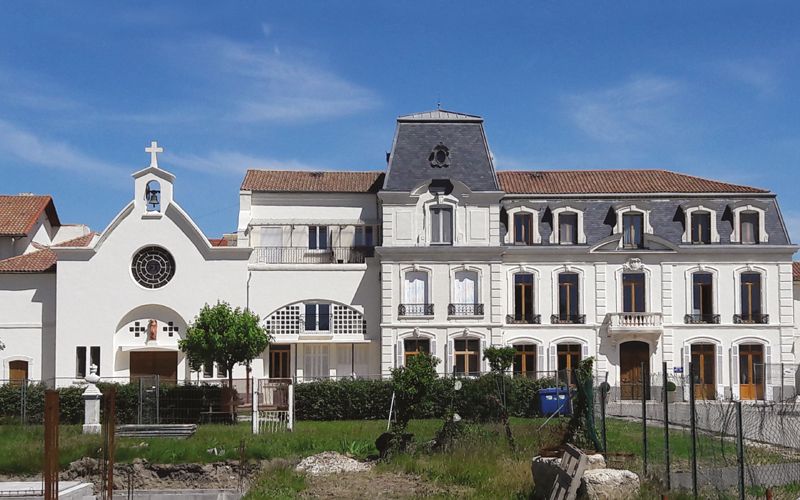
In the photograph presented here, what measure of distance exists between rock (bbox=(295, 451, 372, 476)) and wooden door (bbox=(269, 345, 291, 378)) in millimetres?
20304

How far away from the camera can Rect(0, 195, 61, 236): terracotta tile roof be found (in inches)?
1827

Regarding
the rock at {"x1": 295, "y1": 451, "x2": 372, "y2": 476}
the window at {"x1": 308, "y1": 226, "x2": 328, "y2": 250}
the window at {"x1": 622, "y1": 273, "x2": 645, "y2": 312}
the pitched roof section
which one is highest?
the pitched roof section

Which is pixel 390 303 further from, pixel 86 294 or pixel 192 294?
pixel 86 294

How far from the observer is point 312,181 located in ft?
155

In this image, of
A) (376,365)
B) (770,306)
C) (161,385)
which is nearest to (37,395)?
(161,385)

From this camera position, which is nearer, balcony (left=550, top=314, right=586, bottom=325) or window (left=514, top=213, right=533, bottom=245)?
balcony (left=550, top=314, right=586, bottom=325)

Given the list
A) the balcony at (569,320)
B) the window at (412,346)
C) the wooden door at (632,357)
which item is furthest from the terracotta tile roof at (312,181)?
the wooden door at (632,357)

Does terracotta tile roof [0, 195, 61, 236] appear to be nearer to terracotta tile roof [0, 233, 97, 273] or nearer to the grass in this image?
terracotta tile roof [0, 233, 97, 273]

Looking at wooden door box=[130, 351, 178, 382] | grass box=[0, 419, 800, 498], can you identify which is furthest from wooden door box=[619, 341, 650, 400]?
wooden door box=[130, 351, 178, 382]

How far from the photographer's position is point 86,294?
137ft

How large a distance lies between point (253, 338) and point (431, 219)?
1110 centimetres

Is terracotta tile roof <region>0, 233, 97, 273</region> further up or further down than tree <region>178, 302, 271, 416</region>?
further up

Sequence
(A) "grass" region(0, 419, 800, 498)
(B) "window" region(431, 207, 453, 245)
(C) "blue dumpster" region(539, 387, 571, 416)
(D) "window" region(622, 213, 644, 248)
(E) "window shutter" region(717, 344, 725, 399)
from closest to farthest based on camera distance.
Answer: (A) "grass" region(0, 419, 800, 498), (C) "blue dumpster" region(539, 387, 571, 416), (B) "window" region(431, 207, 453, 245), (E) "window shutter" region(717, 344, 725, 399), (D) "window" region(622, 213, 644, 248)

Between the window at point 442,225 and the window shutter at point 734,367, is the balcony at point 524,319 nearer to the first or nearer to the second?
the window at point 442,225
